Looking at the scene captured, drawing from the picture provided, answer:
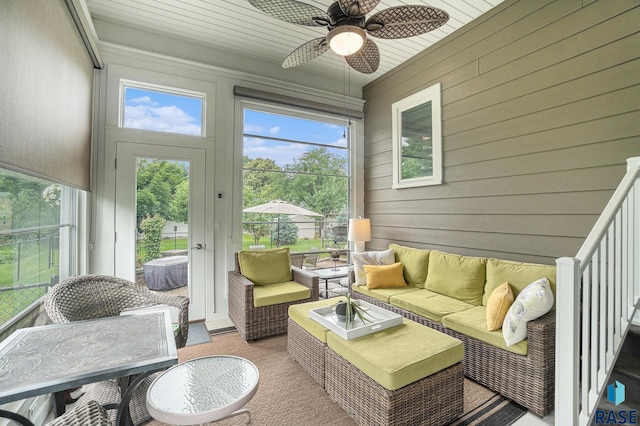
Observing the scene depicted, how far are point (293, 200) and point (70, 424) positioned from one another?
11.5 feet

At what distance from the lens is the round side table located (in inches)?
52.7

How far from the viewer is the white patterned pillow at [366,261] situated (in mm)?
3686

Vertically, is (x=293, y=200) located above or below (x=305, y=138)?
below

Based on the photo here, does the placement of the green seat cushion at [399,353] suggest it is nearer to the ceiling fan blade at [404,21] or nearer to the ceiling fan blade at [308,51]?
the ceiling fan blade at [404,21]

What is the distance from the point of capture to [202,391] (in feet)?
4.99

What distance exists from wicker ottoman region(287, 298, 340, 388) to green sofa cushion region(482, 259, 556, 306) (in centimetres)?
150

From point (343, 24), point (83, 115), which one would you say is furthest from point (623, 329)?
point (83, 115)

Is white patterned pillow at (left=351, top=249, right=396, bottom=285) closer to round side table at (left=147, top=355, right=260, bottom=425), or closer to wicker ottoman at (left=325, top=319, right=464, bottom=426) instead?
wicker ottoman at (left=325, top=319, right=464, bottom=426)

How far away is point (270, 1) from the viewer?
188 cm

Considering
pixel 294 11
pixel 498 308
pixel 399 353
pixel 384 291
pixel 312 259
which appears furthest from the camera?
pixel 312 259

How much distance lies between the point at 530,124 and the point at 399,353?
97.2 inches

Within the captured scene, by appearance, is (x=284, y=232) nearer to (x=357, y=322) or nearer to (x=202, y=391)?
(x=357, y=322)

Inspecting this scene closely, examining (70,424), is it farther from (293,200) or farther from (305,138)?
(305,138)

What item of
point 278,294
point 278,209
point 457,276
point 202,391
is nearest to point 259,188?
point 278,209
